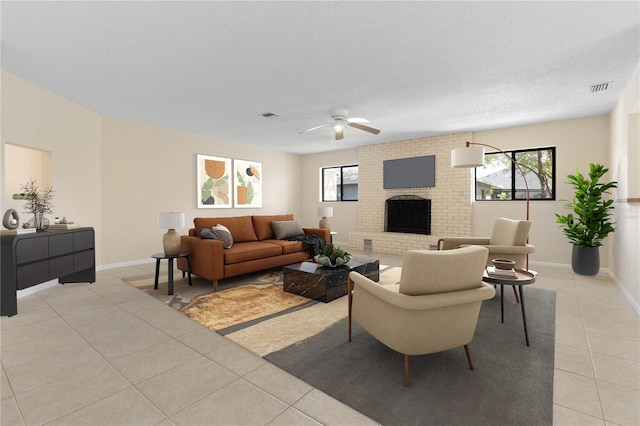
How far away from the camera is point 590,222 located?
472 centimetres

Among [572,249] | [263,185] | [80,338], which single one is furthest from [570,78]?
[263,185]

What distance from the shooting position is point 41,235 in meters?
3.56

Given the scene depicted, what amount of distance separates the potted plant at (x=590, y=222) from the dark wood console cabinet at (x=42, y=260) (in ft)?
24.0

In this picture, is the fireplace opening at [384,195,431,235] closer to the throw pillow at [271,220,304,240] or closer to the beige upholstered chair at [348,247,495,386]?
the throw pillow at [271,220,304,240]

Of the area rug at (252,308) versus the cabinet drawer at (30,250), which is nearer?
the area rug at (252,308)

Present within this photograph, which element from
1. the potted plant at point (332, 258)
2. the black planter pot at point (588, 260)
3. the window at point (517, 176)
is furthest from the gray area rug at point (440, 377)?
the window at point (517, 176)

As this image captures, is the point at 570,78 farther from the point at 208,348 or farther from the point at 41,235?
the point at 41,235

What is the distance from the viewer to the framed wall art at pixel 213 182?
6773 millimetres

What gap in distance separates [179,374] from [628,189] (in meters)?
5.31

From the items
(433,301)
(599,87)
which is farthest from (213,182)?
(599,87)

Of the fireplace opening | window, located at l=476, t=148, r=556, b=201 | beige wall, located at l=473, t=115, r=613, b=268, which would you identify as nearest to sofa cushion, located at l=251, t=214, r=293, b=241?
the fireplace opening

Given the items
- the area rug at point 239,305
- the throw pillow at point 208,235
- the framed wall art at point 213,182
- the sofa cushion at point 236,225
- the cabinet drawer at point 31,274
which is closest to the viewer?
the area rug at point 239,305

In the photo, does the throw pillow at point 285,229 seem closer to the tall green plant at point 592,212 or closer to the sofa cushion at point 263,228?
the sofa cushion at point 263,228

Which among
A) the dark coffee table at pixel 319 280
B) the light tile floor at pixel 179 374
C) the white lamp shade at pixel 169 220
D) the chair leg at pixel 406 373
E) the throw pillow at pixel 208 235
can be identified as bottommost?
the light tile floor at pixel 179 374
